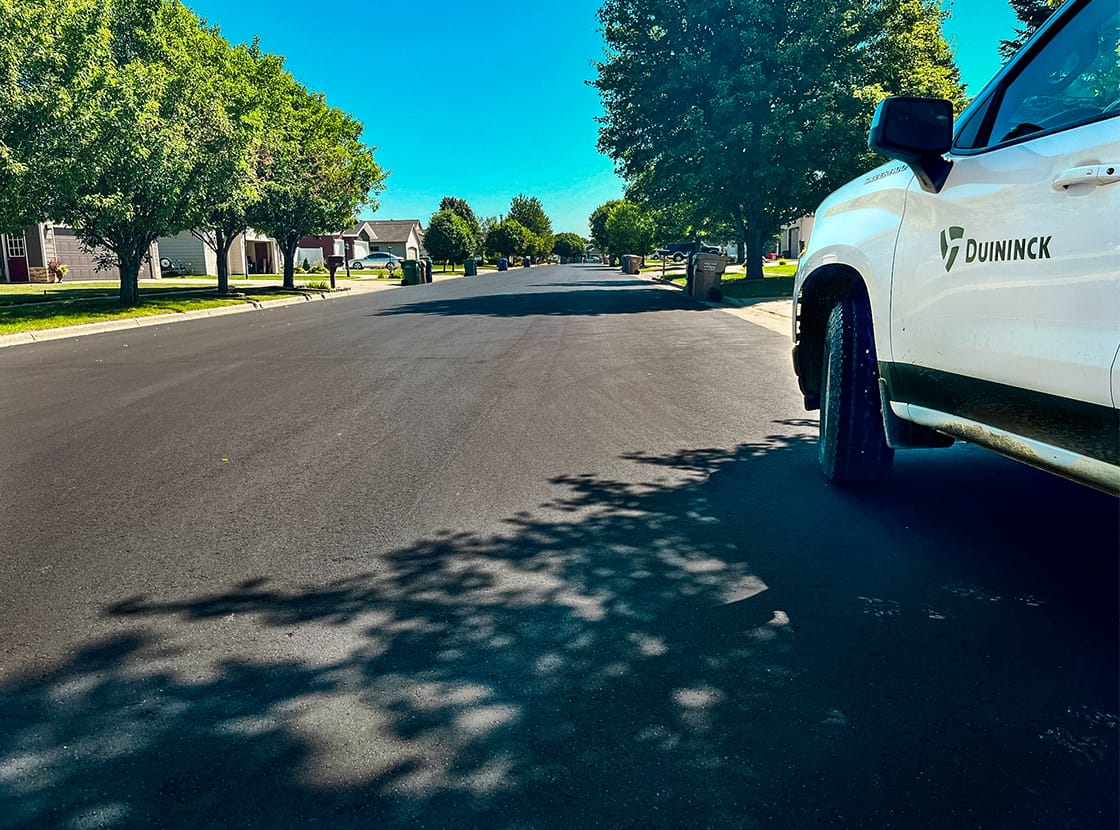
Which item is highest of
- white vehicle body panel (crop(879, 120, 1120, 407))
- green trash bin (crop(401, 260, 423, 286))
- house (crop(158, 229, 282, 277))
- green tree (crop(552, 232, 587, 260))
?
green tree (crop(552, 232, 587, 260))

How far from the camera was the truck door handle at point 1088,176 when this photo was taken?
7.06ft

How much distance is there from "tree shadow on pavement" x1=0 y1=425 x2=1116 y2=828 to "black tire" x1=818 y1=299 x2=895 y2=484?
84 centimetres

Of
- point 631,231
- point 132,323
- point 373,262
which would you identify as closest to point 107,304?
point 132,323

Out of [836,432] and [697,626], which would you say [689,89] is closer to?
[836,432]

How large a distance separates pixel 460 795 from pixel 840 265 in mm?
3325

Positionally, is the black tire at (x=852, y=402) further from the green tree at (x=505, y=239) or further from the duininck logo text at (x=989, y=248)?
the green tree at (x=505, y=239)

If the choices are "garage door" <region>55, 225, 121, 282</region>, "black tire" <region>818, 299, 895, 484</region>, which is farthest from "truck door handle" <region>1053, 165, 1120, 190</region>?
"garage door" <region>55, 225, 121, 282</region>

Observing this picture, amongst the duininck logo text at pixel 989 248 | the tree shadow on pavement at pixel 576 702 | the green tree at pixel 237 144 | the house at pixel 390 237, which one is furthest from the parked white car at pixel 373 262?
the duininck logo text at pixel 989 248

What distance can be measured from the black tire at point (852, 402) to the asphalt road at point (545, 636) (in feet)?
0.69

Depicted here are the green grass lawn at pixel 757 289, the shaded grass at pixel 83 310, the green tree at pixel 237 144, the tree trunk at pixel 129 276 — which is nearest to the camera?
the shaded grass at pixel 83 310

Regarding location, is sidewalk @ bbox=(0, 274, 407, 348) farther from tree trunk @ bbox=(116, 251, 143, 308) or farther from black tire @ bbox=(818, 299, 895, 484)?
black tire @ bbox=(818, 299, 895, 484)

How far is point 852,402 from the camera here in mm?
4219

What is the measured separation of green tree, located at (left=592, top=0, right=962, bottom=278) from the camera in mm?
24172

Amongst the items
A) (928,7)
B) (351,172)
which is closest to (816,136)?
(928,7)
